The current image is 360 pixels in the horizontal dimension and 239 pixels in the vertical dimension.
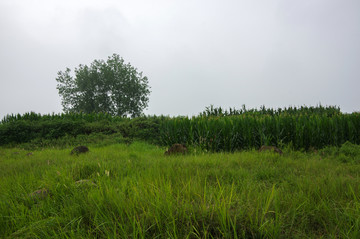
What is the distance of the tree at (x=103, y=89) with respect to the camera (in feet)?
106

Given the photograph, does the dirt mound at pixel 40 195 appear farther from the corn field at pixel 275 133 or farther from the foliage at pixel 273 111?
the foliage at pixel 273 111

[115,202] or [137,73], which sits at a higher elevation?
[137,73]

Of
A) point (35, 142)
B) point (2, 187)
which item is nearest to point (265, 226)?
point (2, 187)

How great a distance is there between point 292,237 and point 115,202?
1.71 meters

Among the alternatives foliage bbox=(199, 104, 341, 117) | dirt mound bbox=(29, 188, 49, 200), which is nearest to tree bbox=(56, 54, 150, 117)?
foliage bbox=(199, 104, 341, 117)

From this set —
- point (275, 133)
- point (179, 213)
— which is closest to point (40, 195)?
point (179, 213)

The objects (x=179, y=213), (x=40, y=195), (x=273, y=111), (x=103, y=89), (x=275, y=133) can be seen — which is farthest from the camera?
(x=103, y=89)

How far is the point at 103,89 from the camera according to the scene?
32875 millimetres

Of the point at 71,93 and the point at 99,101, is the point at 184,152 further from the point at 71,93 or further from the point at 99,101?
the point at 71,93

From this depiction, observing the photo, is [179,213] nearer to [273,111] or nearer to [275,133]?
[275,133]

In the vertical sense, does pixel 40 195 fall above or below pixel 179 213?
below

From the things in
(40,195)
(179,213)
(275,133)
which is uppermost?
(275,133)

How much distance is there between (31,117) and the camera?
17500 mm

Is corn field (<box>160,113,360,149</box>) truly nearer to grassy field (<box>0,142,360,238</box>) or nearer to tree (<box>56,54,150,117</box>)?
grassy field (<box>0,142,360,238</box>)
